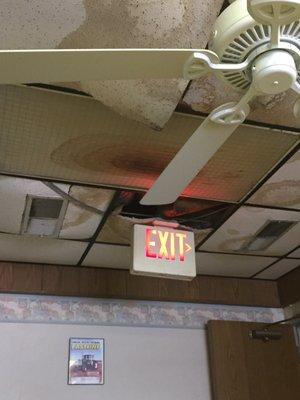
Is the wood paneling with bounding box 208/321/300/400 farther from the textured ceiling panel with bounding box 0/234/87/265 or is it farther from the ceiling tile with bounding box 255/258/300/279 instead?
the textured ceiling panel with bounding box 0/234/87/265

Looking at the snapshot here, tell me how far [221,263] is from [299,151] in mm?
1585

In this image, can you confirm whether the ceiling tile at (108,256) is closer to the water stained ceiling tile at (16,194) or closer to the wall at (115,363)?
the wall at (115,363)

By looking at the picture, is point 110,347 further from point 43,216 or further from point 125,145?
point 125,145

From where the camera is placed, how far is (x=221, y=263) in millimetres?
3447

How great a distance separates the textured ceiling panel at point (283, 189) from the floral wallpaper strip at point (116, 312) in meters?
1.47

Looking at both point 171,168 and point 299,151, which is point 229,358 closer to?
point 299,151

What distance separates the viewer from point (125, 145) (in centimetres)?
197

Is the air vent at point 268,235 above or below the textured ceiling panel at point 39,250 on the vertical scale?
below

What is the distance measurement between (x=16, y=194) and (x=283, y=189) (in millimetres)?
1426

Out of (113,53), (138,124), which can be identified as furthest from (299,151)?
(113,53)

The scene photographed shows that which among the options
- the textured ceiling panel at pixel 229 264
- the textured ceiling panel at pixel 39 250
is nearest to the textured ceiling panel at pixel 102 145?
the textured ceiling panel at pixel 39 250

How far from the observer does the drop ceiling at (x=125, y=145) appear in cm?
140

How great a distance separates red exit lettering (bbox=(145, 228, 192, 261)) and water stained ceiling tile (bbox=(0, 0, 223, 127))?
91 cm

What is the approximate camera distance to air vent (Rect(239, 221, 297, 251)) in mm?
2781
